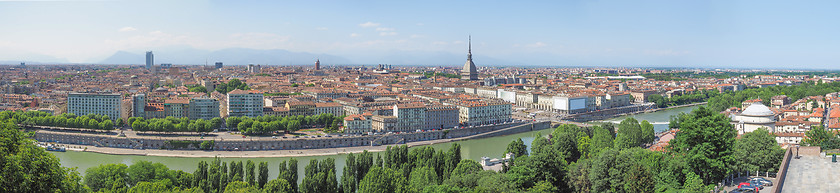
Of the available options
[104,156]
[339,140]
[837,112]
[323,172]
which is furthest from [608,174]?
[837,112]

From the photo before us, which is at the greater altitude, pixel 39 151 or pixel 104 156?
pixel 39 151

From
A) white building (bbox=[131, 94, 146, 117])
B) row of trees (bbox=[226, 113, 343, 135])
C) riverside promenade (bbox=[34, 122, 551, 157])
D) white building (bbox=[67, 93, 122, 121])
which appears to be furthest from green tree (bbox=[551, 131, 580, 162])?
white building (bbox=[67, 93, 122, 121])

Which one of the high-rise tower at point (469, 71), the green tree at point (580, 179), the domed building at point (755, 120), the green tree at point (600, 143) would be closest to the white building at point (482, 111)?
the green tree at point (600, 143)

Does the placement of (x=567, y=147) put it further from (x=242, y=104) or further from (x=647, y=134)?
(x=242, y=104)

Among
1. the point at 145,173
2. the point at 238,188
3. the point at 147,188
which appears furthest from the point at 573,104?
the point at 147,188

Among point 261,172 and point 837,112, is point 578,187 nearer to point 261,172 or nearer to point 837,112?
point 261,172

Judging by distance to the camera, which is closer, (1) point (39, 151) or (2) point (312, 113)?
(1) point (39, 151)

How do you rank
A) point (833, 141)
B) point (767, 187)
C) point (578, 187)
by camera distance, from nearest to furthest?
1. point (767, 187)
2. point (578, 187)
3. point (833, 141)
